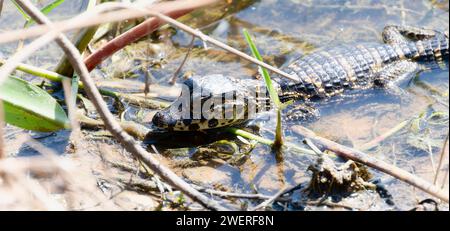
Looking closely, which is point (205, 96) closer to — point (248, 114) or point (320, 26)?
point (248, 114)

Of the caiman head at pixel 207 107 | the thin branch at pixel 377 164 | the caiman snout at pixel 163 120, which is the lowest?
the thin branch at pixel 377 164

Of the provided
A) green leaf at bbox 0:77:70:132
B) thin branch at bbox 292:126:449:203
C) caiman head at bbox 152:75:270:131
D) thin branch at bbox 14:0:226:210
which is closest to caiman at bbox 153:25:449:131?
caiman head at bbox 152:75:270:131

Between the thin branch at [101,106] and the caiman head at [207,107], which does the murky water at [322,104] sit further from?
the thin branch at [101,106]

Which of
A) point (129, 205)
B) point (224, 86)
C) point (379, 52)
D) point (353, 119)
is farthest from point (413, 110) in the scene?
point (129, 205)

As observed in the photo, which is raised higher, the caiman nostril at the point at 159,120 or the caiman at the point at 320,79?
the caiman at the point at 320,79

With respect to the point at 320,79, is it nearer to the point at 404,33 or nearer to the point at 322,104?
the point at 322,104

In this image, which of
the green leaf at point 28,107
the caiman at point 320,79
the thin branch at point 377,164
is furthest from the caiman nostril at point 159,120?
the thin branch at point 377,164
